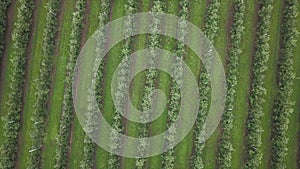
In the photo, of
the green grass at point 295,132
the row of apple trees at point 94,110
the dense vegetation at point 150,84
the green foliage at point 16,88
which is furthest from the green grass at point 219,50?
the green foliage at point 16,88

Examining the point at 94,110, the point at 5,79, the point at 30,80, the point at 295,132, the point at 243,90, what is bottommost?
the point at 295,132

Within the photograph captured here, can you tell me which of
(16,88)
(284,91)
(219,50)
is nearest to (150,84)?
(219,50)

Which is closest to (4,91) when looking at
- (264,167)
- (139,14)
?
(139,14)

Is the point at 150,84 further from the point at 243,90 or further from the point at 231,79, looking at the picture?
the point at 243,90

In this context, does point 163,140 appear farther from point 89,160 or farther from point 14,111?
point 14,111

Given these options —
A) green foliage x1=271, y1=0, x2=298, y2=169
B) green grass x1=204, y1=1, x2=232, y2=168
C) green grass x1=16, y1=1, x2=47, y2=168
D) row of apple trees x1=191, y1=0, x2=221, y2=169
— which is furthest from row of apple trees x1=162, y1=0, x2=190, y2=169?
green grass x1=16, y1=1, x2=47, y2=168

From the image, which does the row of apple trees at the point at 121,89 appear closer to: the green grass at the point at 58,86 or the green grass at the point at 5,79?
the green grass at the point at 58,86
